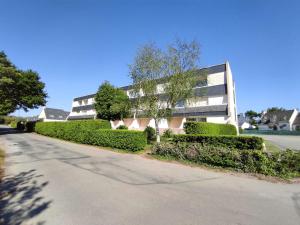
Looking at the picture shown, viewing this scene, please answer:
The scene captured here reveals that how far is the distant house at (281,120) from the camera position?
72.8 meters

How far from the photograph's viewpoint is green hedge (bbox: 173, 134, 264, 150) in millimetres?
12422

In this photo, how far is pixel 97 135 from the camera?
19.3m

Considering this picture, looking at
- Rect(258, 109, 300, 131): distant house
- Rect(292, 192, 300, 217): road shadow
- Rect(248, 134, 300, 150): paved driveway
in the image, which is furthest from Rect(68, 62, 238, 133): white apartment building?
Rect(258, 109, 300, 131): distant house

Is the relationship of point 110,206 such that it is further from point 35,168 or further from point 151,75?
point 151,75

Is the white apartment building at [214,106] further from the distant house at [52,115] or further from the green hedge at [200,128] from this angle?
the distant house at [52,115]

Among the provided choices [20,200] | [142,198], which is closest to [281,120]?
[142,198]

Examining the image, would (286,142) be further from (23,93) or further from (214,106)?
(23,93)

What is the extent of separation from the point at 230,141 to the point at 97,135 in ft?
36.6

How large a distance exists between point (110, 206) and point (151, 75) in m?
13.2

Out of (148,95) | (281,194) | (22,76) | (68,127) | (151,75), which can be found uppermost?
(22,76)

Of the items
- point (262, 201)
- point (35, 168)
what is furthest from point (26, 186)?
point (262, 201)

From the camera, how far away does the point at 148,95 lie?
1786 centimetres

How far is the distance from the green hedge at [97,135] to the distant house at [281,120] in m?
72.1

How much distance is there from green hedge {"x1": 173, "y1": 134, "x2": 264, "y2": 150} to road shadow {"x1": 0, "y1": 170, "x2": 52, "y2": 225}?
9267 millimetres
